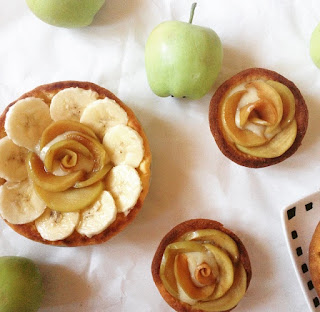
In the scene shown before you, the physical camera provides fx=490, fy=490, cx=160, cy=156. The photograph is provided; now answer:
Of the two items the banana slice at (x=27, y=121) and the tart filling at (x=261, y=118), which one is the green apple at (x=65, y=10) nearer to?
the banana slice at (x=27, y=121)

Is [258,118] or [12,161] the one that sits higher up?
[258,118]

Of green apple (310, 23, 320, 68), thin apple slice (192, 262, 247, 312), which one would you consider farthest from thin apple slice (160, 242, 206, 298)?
green apple (310, 23, 320, 68)

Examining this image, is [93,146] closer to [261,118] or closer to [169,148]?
[169,148]

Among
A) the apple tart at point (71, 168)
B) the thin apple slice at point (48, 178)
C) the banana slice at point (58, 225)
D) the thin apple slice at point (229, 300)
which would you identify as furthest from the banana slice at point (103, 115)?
the thin apple slice at point (229, 300)

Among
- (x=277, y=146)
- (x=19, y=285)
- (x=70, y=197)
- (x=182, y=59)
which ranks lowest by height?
(x=19, y=285)

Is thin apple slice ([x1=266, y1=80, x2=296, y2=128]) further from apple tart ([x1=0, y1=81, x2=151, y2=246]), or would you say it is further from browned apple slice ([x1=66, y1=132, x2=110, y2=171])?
browned apple slice ([x1=66, y1=132, x2=110, y2=171])

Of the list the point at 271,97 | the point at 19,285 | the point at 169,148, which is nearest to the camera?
the point at 19,285

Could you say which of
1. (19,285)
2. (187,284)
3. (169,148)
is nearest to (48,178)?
(19,285)

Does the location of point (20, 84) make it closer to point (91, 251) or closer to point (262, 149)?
point (91, 251)
